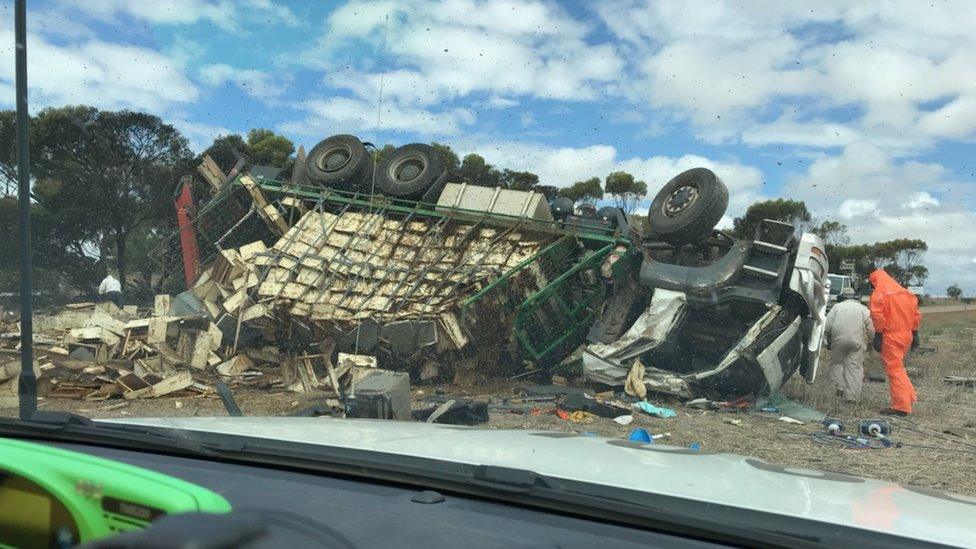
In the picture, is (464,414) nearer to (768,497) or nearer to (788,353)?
(768,497)

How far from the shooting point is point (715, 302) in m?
10.0

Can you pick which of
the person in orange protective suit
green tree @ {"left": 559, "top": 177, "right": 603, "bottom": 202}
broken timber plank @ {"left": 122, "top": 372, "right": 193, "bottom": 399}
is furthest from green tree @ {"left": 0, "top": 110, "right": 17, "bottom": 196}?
the person in orange protective suit

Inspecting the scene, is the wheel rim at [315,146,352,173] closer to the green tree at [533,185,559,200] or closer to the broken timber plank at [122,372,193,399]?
the green tree at [533,185,559,200]

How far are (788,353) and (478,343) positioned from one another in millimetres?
4148

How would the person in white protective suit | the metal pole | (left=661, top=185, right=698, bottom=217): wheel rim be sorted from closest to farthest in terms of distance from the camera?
the metal pole → the person in white protective suit → (left=661, top=185, right=698, bottom=217): wheel rim

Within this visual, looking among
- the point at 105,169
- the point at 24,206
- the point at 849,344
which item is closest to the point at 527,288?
the point at 849,344

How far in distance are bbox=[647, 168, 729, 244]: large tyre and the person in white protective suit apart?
213cm

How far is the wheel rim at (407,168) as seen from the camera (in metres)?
12.5

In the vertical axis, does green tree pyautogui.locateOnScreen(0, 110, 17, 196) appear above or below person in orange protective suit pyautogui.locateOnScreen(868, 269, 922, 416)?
above

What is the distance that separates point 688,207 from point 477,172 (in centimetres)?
427

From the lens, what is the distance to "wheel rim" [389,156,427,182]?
41.1 ft

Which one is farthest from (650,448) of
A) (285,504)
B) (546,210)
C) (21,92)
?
(546,210)

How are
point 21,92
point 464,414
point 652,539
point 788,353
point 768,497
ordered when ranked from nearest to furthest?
point 652,539 < point 768,497 < point 21,92 < point 464,414 < point 788,353

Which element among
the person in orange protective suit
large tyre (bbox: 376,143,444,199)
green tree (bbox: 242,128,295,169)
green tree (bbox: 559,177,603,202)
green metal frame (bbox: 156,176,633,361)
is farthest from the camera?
green tree (bbox: 242,128,295,169)
